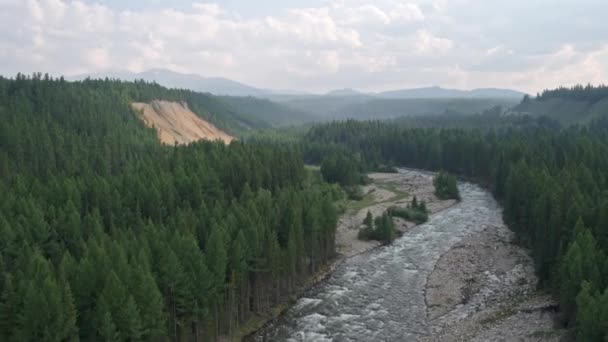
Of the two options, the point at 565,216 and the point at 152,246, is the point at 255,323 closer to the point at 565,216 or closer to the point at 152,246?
the point at 152,246

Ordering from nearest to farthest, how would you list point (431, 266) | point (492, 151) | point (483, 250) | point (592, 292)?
point (592, 292), point (431, 266), point (483, 250), point (492, 151)

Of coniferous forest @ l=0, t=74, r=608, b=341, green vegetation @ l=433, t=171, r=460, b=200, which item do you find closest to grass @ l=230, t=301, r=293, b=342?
coniferous forest @ l=0, t=74, r=608, b=341

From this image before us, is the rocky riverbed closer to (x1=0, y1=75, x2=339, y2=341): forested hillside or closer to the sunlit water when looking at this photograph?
the sunlit water

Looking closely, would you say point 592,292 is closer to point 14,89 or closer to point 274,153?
point 274,153

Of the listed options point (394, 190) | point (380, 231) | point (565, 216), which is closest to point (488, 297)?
point (565, 216)

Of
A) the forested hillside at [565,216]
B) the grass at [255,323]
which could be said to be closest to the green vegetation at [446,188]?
the forested hillside at [565,216]

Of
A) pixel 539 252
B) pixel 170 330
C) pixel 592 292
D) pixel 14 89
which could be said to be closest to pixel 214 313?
pixel 170 330
